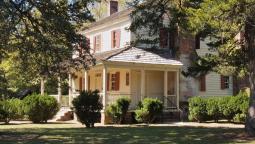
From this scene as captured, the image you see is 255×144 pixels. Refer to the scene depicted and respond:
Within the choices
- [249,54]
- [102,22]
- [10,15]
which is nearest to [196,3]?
[249,54]

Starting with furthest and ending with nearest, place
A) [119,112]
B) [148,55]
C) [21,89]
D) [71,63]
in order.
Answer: [21,89]
[148,55]
[119,112]
[71,63]

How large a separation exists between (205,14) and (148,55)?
747 inches

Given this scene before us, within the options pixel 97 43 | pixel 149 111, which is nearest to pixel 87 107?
pixel 149 111

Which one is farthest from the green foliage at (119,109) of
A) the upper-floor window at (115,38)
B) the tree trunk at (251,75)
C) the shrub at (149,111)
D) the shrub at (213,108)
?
the tree trunk at (251,75)

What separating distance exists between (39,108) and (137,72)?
761 centimetres

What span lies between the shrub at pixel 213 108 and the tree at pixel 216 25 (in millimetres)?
4871

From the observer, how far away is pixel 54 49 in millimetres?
20781

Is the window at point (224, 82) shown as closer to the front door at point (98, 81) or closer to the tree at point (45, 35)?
the front door at point (98, 81)

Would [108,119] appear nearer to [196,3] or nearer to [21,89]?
[196,3]

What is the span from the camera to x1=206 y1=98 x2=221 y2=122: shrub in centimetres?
3056

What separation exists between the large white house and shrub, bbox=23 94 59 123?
205 centimetres

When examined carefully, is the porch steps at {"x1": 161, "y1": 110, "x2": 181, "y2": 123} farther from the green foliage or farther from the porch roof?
the green foliage

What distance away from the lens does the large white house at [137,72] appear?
33.3 meters

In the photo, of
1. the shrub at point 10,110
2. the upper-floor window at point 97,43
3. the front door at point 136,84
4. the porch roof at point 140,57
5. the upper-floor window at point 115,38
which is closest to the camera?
the porch roof at point 140,57
